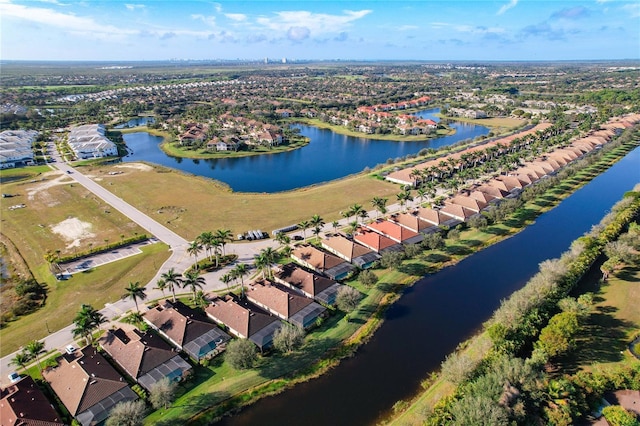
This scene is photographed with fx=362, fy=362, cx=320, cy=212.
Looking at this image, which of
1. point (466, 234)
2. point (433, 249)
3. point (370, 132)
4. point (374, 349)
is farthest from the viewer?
point (370, 132)

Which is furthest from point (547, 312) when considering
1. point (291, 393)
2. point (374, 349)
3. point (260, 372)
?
point (260, 372)

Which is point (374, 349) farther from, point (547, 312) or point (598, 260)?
point (598, 260)

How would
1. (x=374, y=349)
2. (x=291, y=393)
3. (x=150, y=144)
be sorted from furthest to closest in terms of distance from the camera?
(x=150, y=144) < (x=374, y=349) < (x=291, y=393)

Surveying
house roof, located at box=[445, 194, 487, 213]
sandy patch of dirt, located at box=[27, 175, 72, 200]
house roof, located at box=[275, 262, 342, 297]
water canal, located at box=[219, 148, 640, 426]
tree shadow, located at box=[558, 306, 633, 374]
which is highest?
house roof, located at box=[445, 194, 487, 213]

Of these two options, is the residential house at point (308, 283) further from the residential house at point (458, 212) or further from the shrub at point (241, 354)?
the residential house at point (458, 212)

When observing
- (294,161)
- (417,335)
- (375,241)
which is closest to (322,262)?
(375,241)

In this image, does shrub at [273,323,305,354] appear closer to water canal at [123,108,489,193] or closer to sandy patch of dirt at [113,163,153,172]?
water canal at [123,108,489,193]

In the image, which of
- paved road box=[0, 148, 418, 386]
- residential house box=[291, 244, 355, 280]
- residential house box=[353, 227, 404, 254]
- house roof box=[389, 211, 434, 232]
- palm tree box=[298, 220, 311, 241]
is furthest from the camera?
house roof box=[389, 211, 434, 232]

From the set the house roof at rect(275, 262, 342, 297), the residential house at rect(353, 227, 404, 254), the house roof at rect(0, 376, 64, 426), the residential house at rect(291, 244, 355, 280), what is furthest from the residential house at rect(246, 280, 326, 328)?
the house roof at rect(0, 376, 64, 426)
